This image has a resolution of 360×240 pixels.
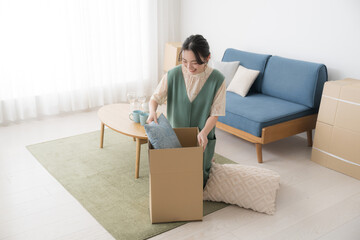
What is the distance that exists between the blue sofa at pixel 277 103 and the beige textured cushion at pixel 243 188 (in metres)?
0.58

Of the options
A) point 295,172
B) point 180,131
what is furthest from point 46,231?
point 295,172

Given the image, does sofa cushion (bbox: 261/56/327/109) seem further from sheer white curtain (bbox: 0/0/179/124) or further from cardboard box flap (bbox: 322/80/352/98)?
sheer white curtain (bbox: 0/0/179/124)

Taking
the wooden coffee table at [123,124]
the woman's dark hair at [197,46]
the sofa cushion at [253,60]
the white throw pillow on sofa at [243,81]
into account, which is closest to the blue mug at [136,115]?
the wooden coffee table at [123,124]

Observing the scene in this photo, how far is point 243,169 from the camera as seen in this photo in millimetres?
2736

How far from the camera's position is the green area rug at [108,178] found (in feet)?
7.67

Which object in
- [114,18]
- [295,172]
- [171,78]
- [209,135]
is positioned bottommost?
[295,172]

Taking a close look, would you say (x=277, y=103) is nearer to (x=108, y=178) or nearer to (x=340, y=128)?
(x=340, y=128)

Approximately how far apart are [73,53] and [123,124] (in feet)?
5.64

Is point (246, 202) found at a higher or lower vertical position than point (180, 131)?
lower

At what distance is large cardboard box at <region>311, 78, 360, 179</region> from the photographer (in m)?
2.90

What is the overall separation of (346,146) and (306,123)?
0.51m

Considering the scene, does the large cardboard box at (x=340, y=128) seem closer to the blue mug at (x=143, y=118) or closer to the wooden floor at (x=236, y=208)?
the wooden floor at (x=236, y=208)

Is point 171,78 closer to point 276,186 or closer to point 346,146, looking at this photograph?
point 276,186

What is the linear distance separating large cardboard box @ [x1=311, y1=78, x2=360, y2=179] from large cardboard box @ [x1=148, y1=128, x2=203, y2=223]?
1.34m
